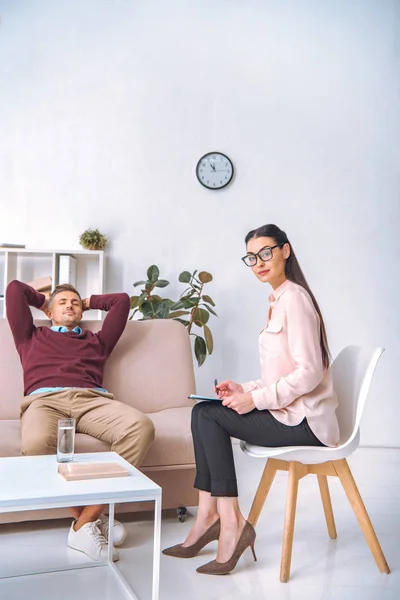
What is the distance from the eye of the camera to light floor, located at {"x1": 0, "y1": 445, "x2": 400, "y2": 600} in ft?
6.24

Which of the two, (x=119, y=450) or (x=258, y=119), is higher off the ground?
(x=258, y=119)

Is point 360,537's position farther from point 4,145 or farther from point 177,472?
point 4,145

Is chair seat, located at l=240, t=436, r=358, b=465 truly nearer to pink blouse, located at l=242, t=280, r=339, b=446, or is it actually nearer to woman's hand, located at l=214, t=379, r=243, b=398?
pink blouse, located at l=242, t=280, r=339, b=446

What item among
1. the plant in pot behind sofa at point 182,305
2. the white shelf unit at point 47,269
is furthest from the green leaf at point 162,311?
the white shelf unit at point 47,269

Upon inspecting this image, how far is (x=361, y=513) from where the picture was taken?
206cm

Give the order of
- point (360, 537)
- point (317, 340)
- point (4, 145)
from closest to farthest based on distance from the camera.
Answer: point (317, 340) < point (360, 537) < point (4, 145)

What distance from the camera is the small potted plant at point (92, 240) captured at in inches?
176

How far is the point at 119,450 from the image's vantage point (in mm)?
2330

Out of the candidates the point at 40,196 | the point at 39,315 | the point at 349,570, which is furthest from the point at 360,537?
the point at 40,196

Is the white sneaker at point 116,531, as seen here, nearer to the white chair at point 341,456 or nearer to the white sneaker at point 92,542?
the white sneaker at point 92,542

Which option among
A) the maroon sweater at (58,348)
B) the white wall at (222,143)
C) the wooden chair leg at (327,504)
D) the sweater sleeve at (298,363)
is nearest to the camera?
the sweater sleeve at (298,363)

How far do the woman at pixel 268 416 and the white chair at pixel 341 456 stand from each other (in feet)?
0.15

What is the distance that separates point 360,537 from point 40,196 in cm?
331

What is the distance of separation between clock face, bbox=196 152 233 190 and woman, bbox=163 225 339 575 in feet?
8.97
